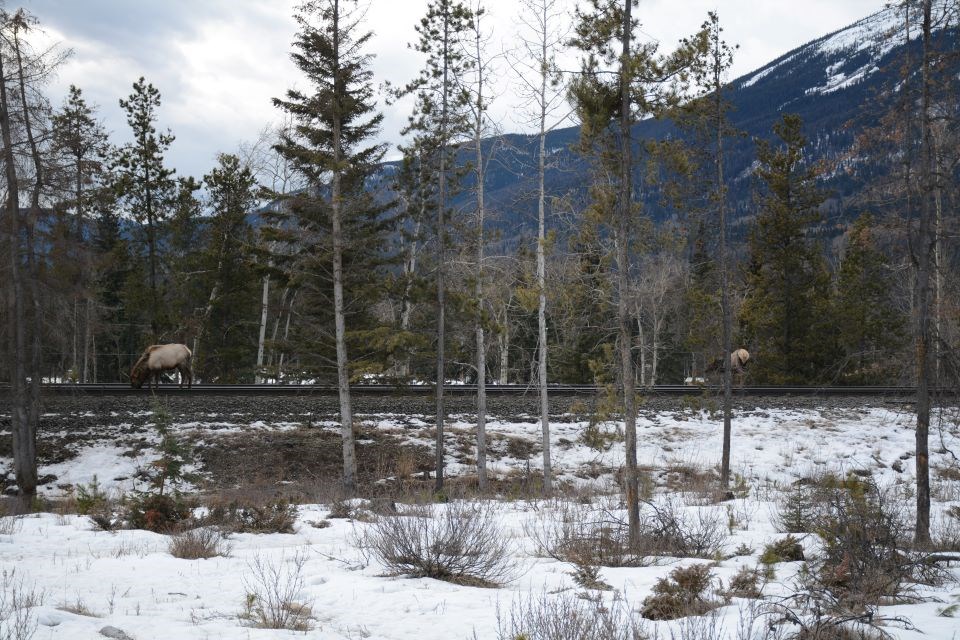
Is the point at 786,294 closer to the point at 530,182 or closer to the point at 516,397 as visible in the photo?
the point at 516,397

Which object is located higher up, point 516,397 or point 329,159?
point 329,159

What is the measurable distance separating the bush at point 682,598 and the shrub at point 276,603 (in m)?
2.71

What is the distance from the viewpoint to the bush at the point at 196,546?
7727mm

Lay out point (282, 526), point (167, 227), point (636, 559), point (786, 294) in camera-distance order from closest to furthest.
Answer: point (636, 559)
point (282, 526)
point (786, 294)
point (167, 227)

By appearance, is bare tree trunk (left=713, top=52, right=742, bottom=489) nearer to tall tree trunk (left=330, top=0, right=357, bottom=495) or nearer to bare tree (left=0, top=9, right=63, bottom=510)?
tall tree trunk (left=330, top=0, right=357, bottom=495)

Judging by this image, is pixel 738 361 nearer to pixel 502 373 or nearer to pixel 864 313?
pixel 864 313

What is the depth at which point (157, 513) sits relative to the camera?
31.8ft

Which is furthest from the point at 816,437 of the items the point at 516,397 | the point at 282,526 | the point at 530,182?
the point at 282,526

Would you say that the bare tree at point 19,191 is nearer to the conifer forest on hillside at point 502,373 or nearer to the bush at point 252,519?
the conifer forest on hillside at point 502,373

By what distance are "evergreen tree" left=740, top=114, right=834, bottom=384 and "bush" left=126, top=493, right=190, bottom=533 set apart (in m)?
24.7

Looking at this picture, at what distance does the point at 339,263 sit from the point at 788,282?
69.8 ft

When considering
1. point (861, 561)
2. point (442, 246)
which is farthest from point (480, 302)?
point (861, 561)

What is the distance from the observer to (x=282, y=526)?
9.77 metres

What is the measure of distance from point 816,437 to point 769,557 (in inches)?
693
